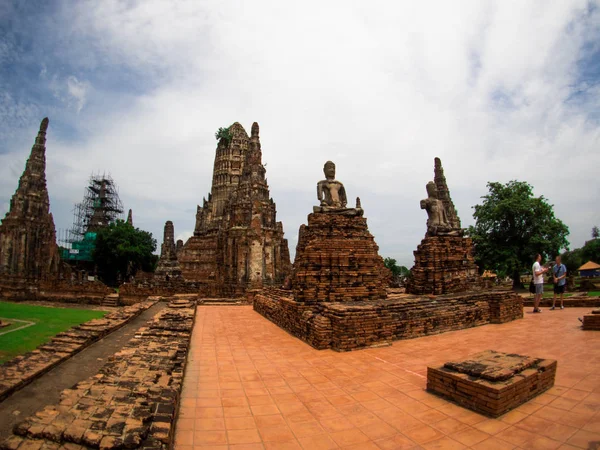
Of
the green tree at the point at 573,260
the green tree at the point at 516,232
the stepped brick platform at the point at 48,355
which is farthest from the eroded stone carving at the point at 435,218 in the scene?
the green tree at the point at 573,260

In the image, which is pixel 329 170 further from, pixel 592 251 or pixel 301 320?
pixel 592 251

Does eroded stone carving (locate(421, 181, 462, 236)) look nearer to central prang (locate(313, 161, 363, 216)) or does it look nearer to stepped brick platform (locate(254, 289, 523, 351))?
stepped brick platform (locate(254, 289, 523, 351))

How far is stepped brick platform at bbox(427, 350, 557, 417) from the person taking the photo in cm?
393

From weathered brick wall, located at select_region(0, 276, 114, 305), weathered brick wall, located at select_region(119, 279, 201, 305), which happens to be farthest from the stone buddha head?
weathered brick wall, located at select_region(0, 276, 114, 305)

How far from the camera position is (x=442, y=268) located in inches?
465

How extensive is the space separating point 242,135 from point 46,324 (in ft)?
109

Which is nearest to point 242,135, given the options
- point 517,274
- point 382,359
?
point 517,274

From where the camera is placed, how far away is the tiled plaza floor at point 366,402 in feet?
11.4

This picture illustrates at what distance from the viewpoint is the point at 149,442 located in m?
2.91

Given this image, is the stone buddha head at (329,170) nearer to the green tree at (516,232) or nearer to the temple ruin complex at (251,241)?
the temple ruin complex at (251,241)

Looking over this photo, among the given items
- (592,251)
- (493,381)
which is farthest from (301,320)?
(592,251)

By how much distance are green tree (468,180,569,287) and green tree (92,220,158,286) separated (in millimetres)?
36129

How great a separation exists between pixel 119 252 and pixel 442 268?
38.2 meters

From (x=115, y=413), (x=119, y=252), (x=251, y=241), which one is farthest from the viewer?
(x=119, y=252)
